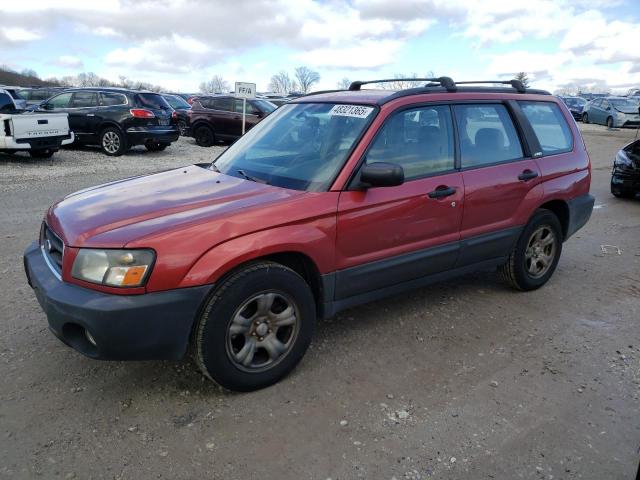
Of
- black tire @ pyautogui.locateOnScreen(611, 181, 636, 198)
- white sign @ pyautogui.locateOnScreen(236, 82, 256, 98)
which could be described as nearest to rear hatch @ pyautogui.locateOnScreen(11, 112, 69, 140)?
white sign @ pyautogui.locateOnScreen(236, 82, 256, 98)

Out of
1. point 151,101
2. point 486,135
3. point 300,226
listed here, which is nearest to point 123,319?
point 300,226

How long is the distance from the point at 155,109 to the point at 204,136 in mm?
3675

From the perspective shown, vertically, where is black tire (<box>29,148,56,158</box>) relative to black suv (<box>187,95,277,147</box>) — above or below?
below

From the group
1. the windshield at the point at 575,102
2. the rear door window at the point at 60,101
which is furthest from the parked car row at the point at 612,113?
the rear door window at the point at 60,101

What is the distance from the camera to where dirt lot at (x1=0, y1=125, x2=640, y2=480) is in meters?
2.55

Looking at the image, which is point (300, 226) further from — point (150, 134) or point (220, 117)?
point (220, 117)

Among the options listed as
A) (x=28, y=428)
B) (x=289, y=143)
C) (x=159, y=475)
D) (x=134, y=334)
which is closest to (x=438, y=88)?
(x=289, y=143)

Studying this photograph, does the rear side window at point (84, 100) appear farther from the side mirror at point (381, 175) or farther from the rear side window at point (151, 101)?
the side mirror at point (381, 175)

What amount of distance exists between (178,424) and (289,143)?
2.02m

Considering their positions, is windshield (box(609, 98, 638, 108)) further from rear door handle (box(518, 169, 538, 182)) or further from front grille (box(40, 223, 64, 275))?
front grille (box(40, 223, 64, 275))

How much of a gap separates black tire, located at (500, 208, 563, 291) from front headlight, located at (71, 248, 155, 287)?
314 centimetres

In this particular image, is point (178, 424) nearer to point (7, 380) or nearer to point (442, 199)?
point (7, 380)

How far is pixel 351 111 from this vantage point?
146 inches

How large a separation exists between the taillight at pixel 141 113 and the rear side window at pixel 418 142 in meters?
11.2
